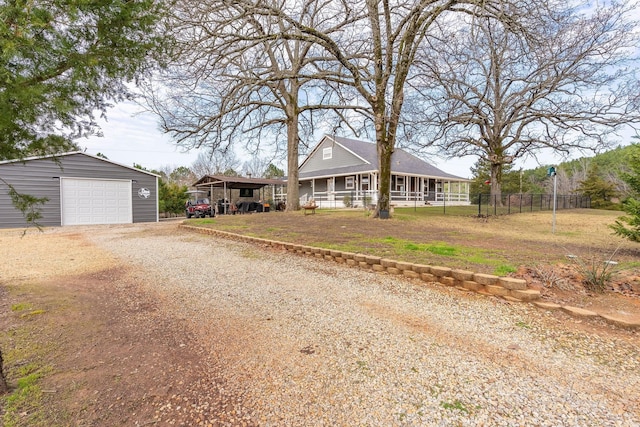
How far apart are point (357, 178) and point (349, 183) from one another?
1.65m

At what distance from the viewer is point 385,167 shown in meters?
11.9

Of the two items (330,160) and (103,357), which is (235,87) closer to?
(103,357)

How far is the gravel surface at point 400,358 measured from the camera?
1.81m

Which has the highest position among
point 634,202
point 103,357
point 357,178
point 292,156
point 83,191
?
point 292,156

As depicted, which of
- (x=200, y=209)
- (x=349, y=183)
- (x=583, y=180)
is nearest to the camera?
(x=200, y=209)

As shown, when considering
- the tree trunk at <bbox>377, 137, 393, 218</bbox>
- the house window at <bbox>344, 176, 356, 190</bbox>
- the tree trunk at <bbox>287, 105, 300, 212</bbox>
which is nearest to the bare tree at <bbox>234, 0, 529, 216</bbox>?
the tree trunk at <bbox>377, 137, 393, 218</bbox>

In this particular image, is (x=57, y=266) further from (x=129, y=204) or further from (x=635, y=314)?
(x=129, y=204)

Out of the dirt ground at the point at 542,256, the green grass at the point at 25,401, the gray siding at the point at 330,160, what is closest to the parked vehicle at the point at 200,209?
the gray siding at the point at 330,160

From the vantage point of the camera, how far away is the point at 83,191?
15.1 meters

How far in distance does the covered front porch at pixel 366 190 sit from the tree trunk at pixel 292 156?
4.96 metres

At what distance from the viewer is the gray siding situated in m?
24.7

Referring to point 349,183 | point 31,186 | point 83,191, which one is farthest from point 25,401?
point 349,183

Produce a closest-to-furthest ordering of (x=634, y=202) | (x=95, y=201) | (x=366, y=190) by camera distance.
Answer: (x=634, y=202) → (x=95, y=201) → (x=366, y=190)

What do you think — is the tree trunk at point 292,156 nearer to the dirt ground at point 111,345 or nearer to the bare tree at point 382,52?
the bare tree at point 382,52
